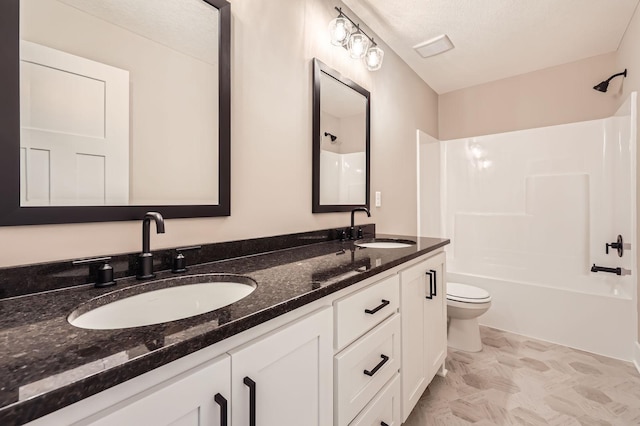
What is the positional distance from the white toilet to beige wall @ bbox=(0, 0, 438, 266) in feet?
3.58

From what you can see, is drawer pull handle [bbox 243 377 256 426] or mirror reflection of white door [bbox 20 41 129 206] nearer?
drawer pull handle [bbox 243 377 256 426]

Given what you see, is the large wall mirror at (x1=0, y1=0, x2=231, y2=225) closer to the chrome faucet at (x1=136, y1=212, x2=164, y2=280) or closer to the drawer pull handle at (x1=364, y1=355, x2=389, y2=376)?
the chrome faucet at (x1=136, y1=212, x2=164, y2=280)

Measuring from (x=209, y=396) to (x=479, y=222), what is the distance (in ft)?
9.91

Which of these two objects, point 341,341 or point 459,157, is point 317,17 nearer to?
point 341,341

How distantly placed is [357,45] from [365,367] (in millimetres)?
1758

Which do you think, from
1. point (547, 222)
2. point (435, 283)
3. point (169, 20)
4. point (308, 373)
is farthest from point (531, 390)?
point (169, 20)

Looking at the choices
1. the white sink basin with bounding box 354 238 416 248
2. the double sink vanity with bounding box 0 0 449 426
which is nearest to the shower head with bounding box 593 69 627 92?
the white sink basin with bounding box 354 238 416 248

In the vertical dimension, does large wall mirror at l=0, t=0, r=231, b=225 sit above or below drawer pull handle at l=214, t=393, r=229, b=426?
above

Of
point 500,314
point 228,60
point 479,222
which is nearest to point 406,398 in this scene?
point 228,60

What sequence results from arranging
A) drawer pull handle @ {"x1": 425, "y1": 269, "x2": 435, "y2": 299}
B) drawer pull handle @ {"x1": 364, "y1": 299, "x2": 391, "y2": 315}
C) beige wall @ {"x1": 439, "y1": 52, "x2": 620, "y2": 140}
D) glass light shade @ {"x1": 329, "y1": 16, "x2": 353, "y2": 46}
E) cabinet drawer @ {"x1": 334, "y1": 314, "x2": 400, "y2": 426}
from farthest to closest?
beige wall @ {"x1": 439, "y1": 52, "x2": 620, "y2": 140}
glass light shade @ {"x1": 329, "y1": 16, "x2": 353, "y2": 46}
drawer pull handle @ {"x1": 425, "y1": 269, "x2": 435, "y2": 299}
drawer pull handle @ {"x1": 364, "y1": 299, "x2": 391, "y2": 315}
cabinet drawer @ {"x1": 334, "y1": 314, "x2": 400, "y2": 426}

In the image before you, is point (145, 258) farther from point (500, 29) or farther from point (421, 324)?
point (500, 29)

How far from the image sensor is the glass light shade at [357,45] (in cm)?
179

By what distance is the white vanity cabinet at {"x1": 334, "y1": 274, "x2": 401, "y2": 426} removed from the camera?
0.92 metres

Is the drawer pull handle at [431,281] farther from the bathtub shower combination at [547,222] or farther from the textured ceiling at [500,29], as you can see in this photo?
the textured ceiling at [500,29]
